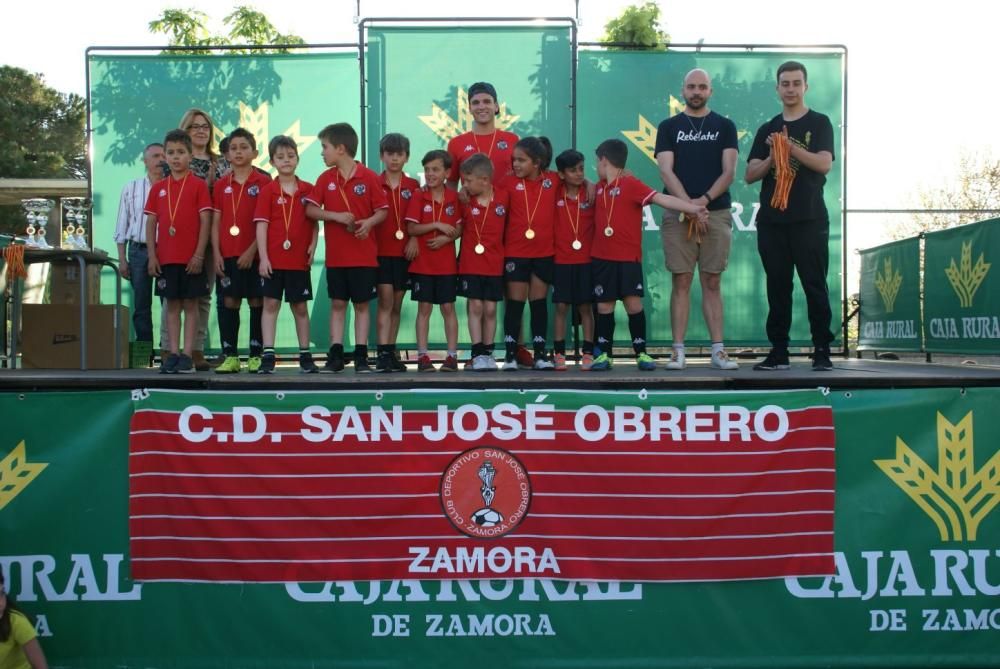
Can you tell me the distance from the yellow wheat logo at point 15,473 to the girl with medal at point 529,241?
2.76 meters

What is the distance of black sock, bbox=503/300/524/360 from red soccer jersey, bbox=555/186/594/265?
1.34 feet

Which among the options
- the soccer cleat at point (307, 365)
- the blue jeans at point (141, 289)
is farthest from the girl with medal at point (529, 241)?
the blue jeans at point (141, 289)

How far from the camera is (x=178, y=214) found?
566 cm

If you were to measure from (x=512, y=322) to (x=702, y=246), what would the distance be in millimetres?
1346

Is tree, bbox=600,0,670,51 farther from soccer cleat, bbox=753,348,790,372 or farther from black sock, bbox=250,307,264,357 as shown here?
black sock, bbox=250,307,264,357

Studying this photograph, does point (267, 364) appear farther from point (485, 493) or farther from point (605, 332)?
point (605, 332)

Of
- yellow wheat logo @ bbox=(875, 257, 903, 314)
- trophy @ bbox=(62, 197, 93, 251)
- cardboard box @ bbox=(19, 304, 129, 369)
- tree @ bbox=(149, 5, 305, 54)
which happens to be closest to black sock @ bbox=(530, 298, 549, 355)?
cardboard box @ bbox=(19, 304, 129, 369)

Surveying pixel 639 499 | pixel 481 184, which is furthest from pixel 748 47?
pixel 639 499

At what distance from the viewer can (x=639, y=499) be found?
4453mm

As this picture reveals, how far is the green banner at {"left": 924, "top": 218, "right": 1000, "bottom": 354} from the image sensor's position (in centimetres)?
652

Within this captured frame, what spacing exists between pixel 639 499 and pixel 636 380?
0.63 meters

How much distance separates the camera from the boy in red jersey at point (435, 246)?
592 centimetres

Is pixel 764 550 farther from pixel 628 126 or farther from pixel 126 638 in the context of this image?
pixel 628 126

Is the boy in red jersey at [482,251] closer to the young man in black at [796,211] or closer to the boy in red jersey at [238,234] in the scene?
the boy in red jersey at [238,234]
